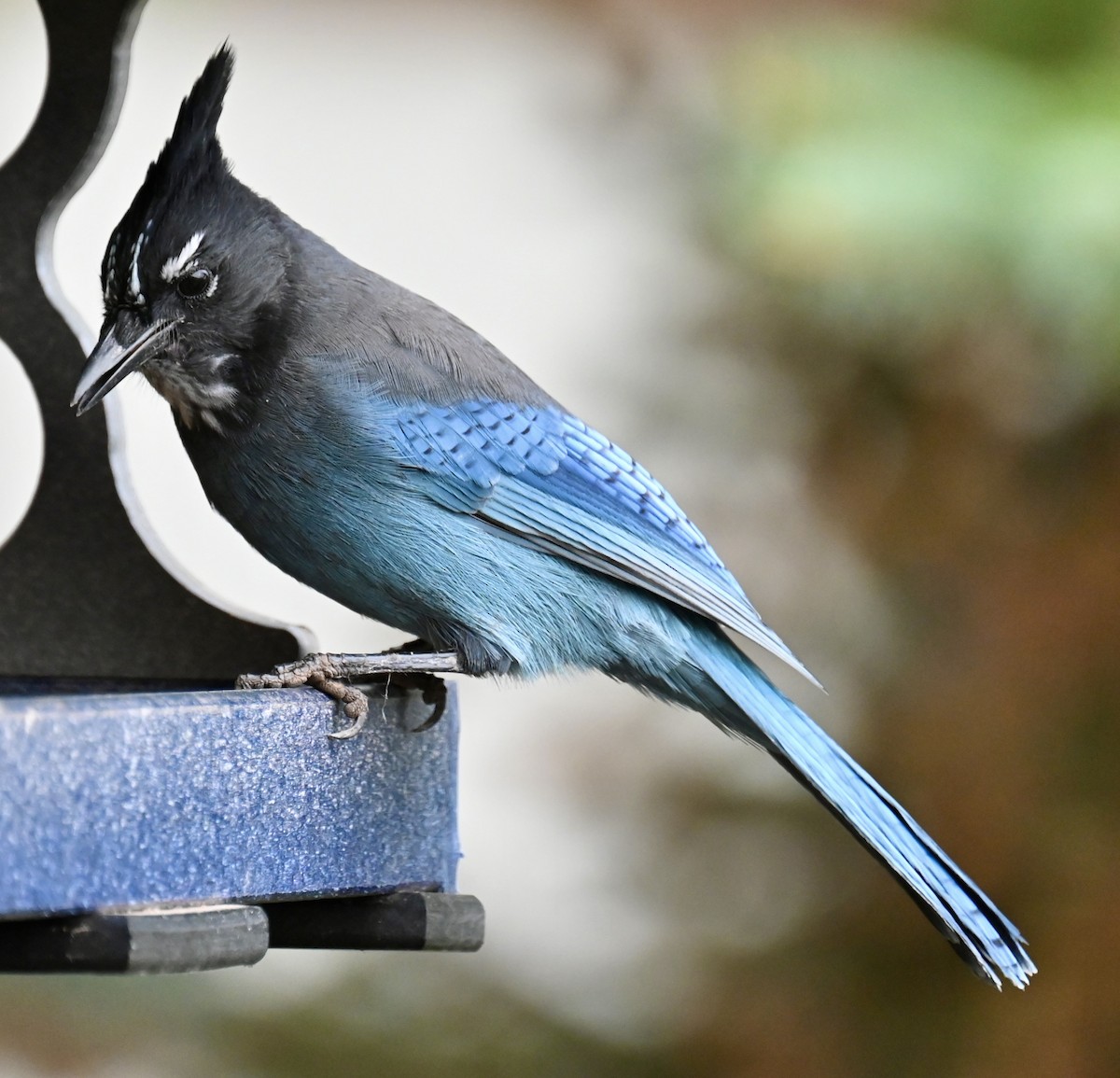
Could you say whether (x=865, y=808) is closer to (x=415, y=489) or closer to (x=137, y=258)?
(x=415, y=489)

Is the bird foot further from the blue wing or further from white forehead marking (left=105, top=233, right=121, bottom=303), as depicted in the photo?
white forehead marking (left=105, top=233, right=121, bottom=303)

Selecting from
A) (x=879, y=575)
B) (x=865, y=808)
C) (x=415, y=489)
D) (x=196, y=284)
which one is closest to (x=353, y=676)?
(x=415, y=489)

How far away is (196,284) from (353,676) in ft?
Result: 2.20

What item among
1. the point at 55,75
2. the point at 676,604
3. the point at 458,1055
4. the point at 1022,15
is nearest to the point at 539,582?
the point at 676,604

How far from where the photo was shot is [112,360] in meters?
2.46

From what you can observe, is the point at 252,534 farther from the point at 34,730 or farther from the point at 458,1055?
the point at 458,1055

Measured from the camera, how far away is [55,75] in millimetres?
2557

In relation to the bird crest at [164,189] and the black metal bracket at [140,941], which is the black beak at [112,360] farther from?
the black metal bracket at [140,941]

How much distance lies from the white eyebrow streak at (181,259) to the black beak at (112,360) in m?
0.07

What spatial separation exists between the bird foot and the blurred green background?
1663mm

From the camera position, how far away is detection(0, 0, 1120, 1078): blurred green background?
3.71 meters

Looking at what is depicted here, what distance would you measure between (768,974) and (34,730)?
2619 mm

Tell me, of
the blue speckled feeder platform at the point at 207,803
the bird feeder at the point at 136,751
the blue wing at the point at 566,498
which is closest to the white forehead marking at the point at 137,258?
the bird feeder at the point at 136,751

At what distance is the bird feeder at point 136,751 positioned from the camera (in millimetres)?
1690
